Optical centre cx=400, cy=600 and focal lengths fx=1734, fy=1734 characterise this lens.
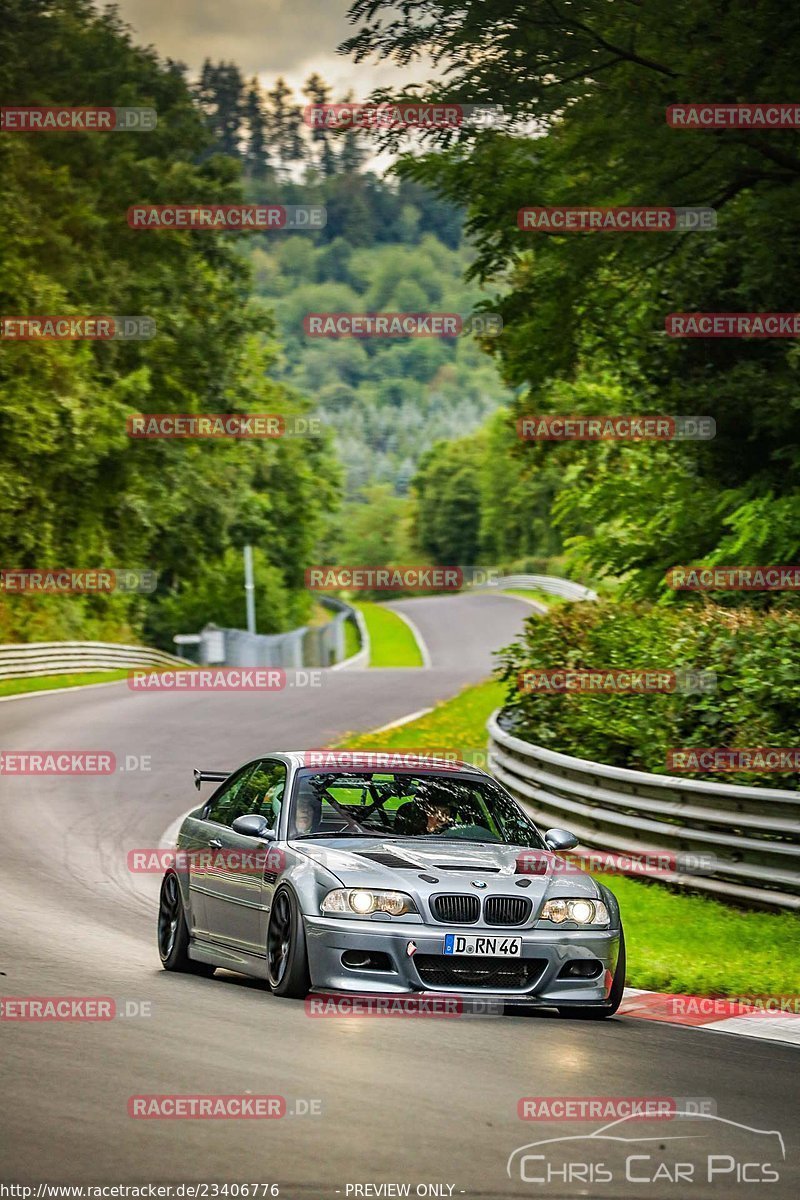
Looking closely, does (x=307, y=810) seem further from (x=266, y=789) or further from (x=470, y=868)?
(x=470, y=868)

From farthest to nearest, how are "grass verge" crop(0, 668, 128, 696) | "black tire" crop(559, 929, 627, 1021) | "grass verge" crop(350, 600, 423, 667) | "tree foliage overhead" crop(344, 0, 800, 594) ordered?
1. "grass verge" crop(350, 600, 423, 667)
2. "grass verge" crop(0, 668, 128, 696)
3. "tree foliage overhead" crop(344, 0, 800, 594)
4. "black tire" crop(559, 929, 627, 1021)

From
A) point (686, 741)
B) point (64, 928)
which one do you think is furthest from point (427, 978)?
point (686, 741)

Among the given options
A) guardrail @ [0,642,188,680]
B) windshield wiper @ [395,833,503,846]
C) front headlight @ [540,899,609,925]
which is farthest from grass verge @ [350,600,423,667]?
front headlight @ [540,899,609,925]

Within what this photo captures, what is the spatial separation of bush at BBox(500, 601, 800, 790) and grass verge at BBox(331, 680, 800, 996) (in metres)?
1.15

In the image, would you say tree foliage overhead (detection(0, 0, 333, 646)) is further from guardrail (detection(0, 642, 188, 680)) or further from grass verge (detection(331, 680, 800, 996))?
grass verge (detection(331, 680, 800, 996))

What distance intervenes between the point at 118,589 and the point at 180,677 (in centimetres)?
812

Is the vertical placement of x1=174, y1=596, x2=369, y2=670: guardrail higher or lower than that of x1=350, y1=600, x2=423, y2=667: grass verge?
higher

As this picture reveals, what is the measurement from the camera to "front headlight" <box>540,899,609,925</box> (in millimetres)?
9289

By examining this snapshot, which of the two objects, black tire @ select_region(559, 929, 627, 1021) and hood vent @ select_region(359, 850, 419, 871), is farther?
black tire @ select_region(559, 929, 627, 1021)

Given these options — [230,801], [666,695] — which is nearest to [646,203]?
[666,695]

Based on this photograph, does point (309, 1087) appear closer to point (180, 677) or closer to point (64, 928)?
point (64, 928)

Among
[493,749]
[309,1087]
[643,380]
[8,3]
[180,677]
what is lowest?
[180,677]

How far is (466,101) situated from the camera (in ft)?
60.0

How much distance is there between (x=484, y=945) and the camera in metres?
8.99
